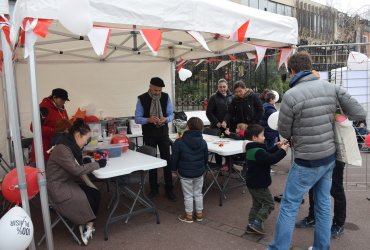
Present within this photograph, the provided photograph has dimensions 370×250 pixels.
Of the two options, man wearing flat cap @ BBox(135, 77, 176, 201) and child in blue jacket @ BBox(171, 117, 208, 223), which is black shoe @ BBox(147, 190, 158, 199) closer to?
man wearing flat cap @ BBox(135, 77, 176, 201)

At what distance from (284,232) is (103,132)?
408cm

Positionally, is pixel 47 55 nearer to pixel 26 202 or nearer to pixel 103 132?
pixel 103 132

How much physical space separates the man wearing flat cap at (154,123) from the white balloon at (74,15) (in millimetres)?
2095

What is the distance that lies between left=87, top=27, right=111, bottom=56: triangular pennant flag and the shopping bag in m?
2.03

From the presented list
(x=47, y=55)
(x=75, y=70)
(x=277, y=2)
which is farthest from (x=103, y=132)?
(x=277, y=2)

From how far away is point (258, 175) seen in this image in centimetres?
345

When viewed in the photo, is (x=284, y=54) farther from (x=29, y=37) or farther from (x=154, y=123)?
(x=29, y=37)

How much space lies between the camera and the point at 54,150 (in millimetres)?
3336

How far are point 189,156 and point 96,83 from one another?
3228 millimetres

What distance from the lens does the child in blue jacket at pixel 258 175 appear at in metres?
3.35

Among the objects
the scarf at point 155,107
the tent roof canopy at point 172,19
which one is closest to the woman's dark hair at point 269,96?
the tent roof canopy at point 172,19

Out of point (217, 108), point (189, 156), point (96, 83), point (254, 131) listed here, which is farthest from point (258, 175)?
point (96, 83)

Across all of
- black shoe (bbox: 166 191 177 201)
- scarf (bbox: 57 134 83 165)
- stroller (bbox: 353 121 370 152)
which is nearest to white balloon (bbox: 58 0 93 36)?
scarf (bbox: 57 134 83 165)

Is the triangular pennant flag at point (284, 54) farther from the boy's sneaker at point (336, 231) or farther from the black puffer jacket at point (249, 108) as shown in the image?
the boy's sneaker at point (336, 231)
